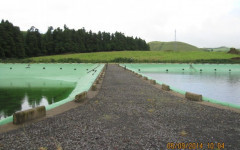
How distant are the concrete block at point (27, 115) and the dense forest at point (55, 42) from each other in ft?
148

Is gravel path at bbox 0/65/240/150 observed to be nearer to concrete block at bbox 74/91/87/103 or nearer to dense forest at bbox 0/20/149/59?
concrete block at bbox 74/91/87/103

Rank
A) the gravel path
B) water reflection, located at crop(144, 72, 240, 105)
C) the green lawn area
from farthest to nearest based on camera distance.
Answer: the green lawn area → water reflection, located at crop(144, 72, 240, 105) → the gravel path

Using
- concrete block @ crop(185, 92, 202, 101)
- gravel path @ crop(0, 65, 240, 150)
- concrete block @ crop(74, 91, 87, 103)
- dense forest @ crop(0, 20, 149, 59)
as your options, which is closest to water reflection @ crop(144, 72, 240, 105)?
concrete block @ crop(185, 92, 202, 101)

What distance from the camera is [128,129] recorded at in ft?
14.2

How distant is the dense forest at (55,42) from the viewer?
4647 cm

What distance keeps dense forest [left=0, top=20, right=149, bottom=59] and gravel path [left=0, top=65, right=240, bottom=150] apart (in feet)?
150

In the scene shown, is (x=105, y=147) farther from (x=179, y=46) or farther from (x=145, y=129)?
(x=179, y=46)

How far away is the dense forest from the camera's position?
46.5 meters

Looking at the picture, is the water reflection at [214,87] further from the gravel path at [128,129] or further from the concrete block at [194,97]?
the gravel path at [128,129]

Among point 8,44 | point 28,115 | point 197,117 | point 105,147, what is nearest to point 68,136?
point 105,147

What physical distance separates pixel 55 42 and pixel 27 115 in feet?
192

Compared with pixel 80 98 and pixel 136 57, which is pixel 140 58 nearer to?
pixel 136 57

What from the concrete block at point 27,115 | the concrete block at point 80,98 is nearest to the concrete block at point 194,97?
the concrete block at point 80,98

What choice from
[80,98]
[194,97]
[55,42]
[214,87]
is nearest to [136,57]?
[55,42]
